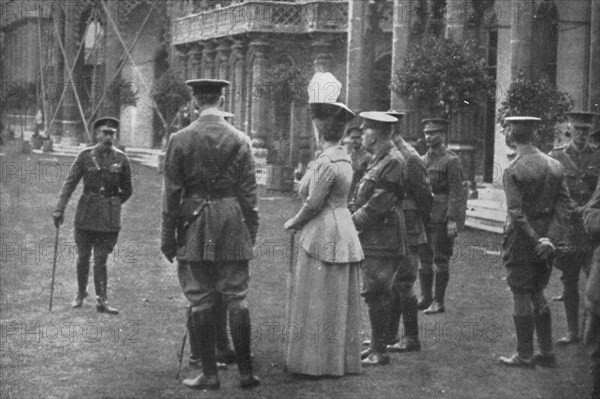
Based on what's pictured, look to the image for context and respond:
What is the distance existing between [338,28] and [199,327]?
87.3 ft

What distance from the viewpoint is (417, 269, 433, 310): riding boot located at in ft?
31.8

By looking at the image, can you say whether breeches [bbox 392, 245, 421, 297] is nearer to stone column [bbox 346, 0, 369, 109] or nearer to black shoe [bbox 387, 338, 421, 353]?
black shoe [bbox 387, 338, 421, 353]

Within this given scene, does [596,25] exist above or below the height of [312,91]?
→ above

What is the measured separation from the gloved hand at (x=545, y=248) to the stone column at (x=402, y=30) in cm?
1520

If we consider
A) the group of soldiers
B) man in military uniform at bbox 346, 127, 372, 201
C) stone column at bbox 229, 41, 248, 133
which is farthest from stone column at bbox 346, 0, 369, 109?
the group of soldiers

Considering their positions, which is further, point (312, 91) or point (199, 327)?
point (312, 91)

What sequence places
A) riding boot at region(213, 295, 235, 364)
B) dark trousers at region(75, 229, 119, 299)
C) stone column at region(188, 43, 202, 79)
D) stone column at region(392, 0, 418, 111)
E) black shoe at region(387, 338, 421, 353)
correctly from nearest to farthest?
riding boot at region(213, 295, 235, 364) → black shoe at region(387, 338, 421, 353) → dark trousers at region(75, 229, 119, 299) → stone column at region(392, 0, 418, 111) → stone column at region(188, 43, 202, 79)

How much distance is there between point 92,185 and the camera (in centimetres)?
955

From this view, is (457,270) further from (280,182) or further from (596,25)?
(280,182)

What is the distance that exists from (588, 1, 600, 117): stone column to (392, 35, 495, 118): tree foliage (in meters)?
1.84

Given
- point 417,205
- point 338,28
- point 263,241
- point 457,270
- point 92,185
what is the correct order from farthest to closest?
point 338,28 → point 263,241 → point 457,270 → point 92,185 → point 417,205

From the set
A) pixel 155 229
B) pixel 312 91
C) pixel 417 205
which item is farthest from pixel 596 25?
pixel 417 205

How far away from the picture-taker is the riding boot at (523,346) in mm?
7145

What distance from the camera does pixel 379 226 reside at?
286 inches
